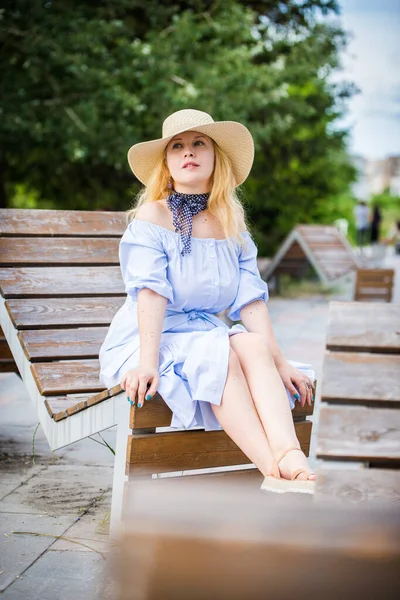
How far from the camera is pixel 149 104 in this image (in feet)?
37.3

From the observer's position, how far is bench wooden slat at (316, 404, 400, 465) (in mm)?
1973

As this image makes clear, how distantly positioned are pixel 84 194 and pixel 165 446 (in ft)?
41.9

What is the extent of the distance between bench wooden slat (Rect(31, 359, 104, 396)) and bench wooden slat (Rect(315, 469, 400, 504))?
182 cm

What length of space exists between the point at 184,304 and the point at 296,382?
52 centimetres

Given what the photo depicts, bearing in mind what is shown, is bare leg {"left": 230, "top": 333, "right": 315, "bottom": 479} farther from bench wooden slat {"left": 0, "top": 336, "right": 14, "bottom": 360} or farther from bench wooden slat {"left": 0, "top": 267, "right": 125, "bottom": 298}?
bench wooden slat {"left": 0, "top": 336, "right": 14, "bottom": 360}

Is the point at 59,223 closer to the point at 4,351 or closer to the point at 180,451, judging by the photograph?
the point at 4,351

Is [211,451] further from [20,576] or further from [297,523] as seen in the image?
[297,523]

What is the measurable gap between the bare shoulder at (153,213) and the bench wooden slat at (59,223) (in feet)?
3.84

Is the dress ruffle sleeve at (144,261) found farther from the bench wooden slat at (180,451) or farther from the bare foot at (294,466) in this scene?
the bare foot at (294,466)

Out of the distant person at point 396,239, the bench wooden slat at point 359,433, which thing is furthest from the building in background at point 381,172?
the bench wooden slat at point 359,433

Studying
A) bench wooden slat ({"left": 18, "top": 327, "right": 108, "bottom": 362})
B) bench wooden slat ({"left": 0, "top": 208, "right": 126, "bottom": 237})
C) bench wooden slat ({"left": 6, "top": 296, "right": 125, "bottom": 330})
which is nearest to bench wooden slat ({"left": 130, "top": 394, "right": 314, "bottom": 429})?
bench wooden slat ({"left": 18, "top": 327, "right": 108, "bottom": 362})

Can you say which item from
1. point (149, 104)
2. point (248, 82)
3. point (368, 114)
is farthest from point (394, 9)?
point (368, 114)

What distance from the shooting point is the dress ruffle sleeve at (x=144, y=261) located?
2.96 meters

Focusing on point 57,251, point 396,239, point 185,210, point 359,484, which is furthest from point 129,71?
point 396,239
